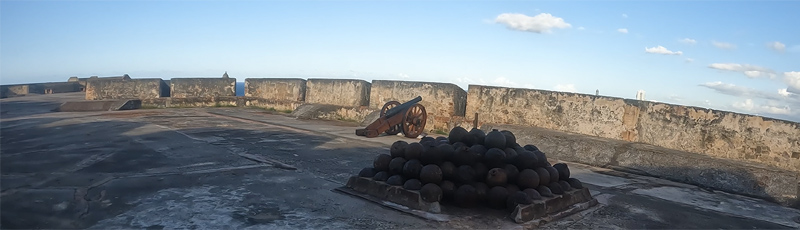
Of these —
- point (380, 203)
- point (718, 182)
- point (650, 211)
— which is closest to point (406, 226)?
point (380, 203)

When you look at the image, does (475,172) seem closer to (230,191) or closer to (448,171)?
(448,171)

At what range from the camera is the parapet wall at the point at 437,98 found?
39.0 ft

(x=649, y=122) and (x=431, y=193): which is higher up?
(x=649, y=122)

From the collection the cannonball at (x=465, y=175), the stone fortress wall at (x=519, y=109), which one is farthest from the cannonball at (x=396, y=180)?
the stone fortress wall at (x=519, y=109)

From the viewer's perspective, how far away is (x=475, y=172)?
5148 mm

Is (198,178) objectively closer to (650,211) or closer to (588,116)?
(650,211)

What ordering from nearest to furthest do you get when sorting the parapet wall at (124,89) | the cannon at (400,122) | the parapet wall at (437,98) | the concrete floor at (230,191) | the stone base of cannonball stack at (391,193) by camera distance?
the concrete floor at (230,191) < the stone base of cannonball stack at (391,193) < the cannon at (400,122) < the parapet wall at (437,98) < the parapet wall at (124,89)

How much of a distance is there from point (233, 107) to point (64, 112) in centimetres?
454

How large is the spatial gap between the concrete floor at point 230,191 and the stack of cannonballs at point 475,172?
0.63 ft

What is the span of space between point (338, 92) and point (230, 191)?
30.5 ft

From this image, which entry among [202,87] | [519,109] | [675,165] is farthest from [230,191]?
[202,87]

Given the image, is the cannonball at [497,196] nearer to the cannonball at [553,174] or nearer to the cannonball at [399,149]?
the cannonball at [553,174]

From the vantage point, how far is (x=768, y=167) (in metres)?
6.86

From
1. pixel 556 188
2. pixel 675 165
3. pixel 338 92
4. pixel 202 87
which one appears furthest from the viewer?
pixel 202 87
